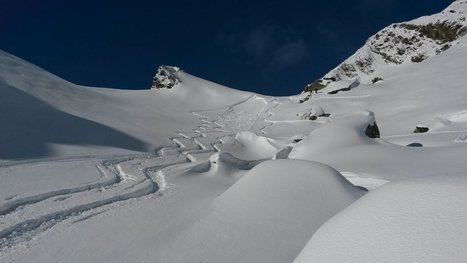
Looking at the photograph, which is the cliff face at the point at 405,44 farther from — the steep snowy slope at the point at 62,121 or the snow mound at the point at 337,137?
the snow mound at the point at 337,137

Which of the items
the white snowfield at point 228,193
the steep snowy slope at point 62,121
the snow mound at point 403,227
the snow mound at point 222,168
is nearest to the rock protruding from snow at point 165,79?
the steep snowy slope at point 62,121

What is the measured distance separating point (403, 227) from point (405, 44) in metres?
78.1

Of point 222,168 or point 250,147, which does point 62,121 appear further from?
point 222,168

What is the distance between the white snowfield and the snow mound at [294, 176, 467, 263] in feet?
0.04

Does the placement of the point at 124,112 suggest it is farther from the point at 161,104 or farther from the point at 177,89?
the point at 177,89

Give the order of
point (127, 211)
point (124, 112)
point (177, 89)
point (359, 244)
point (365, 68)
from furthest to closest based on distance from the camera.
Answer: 1. point (365, 68)
2. point (177, 89)
3. point (124, 112)
4. point (127, 211)
5. point (359, 244)

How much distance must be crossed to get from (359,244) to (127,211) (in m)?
5.63

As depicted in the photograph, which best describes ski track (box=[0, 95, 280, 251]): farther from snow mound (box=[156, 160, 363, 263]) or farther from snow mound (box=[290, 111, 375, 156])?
snow mound (box=[290, 111, 375, 156])

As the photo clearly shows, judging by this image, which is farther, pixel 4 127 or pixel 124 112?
pixel 124 112

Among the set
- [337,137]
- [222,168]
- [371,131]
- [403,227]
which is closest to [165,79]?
[371,131]

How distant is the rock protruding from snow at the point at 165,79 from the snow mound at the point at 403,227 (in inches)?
2295

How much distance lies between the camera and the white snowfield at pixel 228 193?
3.31m

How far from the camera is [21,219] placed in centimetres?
701

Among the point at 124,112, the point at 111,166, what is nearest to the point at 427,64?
the point at 124,112
